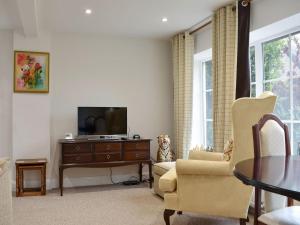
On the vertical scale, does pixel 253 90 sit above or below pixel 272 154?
above

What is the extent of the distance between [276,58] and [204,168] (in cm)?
173

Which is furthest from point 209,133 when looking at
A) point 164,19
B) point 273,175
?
point 273,175

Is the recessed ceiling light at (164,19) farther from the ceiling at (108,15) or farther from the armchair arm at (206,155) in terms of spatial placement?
the armchair arm at (206,155)

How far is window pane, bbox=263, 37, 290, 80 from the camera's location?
142 inches

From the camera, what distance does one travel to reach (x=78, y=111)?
490 centimetres

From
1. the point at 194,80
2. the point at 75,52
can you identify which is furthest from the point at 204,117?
the point at 75,52

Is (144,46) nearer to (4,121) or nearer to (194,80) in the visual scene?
(194,80)

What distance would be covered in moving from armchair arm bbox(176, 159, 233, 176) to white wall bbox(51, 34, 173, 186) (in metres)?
2.59

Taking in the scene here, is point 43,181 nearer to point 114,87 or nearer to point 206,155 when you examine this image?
point 114,87

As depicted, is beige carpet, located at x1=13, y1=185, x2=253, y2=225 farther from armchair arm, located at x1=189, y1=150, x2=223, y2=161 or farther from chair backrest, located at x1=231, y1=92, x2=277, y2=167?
chair backrest, located at x1=231, y1=92, x2=277, y2=167

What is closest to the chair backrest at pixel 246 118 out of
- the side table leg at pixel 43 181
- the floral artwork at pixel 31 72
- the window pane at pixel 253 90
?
the window pane at pixel 253 90

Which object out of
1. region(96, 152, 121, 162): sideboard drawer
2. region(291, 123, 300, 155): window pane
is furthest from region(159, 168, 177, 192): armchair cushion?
region(96, 152, 121, 162): sideboard drawer

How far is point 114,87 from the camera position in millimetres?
5402

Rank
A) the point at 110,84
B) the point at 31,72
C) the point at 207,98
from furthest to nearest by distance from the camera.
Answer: the point at 110,84 → the point at 207,98 → the point at 31,72
